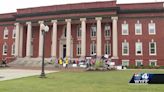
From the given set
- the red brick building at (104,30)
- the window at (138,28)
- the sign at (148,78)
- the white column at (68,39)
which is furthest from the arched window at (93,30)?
the sign at (148,78)

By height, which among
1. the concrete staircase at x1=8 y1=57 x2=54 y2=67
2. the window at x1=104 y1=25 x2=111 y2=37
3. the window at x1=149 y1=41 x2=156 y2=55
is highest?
the window at x1=104 y1=25 x2=111 y2=37

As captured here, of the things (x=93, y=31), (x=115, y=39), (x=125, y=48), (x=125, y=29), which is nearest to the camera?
(x=115, y=39)

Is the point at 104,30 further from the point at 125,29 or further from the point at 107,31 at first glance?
the point at 125,29

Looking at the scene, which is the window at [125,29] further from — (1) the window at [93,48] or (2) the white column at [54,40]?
(2) the white column at [54,40]

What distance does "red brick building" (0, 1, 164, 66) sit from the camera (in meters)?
46.0

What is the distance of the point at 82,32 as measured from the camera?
4688 cm

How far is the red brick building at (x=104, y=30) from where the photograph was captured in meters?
46.0

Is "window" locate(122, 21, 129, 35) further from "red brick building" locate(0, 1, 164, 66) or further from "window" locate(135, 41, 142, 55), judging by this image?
"window" locate(135, 41, 142, 55)

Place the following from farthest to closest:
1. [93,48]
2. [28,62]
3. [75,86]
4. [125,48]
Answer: [93,48] → [28,62] → [125,48] → [75,86]

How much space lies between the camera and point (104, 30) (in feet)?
162

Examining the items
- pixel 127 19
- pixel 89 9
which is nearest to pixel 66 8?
pixel 89 9

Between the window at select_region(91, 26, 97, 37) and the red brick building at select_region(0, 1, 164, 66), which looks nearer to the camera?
the red brick building at select_region(0, 1, 164, 66)

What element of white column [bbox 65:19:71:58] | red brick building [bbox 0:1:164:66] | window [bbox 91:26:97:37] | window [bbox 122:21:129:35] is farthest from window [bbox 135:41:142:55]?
white column [bbox 65:19:71:58]

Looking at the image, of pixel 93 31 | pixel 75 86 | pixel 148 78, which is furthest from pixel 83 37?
pixel 75 86
